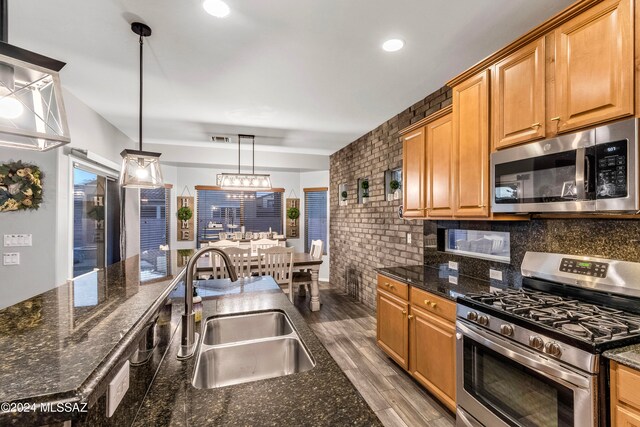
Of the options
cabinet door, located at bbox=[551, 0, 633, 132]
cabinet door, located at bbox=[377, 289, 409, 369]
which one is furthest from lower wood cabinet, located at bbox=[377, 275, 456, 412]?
cabinet door, located at bbox=[551, 0, 633, 132]

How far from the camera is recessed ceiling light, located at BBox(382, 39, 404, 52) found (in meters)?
A: 2.08

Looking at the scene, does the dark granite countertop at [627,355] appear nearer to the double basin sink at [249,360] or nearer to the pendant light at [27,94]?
the double basin sink at [249,360]

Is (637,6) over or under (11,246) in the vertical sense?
over

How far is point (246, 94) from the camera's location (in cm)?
303

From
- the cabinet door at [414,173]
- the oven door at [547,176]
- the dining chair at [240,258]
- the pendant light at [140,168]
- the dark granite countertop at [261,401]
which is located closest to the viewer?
the dark granite countertop at [261,401]

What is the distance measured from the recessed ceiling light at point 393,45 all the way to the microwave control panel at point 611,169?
4.52 ft

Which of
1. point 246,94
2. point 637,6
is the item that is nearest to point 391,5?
point 637,6

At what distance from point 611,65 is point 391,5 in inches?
45.0

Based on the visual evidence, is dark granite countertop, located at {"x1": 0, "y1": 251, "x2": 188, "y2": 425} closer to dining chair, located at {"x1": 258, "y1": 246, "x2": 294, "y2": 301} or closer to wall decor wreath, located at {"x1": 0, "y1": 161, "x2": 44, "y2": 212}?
wall decor wreath, located at {"x1": 0, "y1": 161, "x2": 44, "y2": 212}

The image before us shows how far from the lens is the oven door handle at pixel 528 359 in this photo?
1232 mm

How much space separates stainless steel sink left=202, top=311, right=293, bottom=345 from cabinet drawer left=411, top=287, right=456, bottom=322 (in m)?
1.10

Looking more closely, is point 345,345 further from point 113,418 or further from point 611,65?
point 611,65

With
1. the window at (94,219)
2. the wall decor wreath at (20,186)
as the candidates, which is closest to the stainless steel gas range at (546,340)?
the wall decor wreath at (20,186)

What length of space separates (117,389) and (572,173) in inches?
81.6
